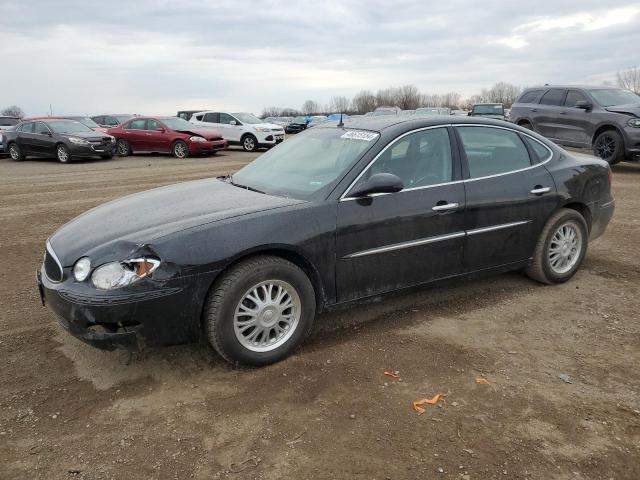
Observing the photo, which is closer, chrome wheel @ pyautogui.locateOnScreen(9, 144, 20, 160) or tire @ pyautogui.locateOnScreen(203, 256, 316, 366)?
tire @ pyautogui.locateOnScreen(203, 256, 316, 366)

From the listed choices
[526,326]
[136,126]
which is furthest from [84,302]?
[136,126]

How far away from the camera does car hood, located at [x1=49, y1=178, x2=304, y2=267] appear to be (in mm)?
3195

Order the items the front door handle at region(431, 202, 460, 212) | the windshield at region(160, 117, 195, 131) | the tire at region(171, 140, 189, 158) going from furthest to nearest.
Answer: the windshield at region(160, 117, 195, 131)
the tire at region(171, 140, 189, 158)
the front door handle at region(431, 202, 460, 212)

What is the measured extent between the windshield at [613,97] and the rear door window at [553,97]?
86cm

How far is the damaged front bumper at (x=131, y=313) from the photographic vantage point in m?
2.99

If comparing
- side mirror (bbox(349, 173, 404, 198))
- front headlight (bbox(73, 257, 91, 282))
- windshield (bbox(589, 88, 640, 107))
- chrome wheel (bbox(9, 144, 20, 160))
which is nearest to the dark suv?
windshield (bbox(589, 88, 640, 107))

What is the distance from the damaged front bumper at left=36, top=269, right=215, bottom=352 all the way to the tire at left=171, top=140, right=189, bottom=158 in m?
16.5

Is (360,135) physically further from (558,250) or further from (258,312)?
(558,250)

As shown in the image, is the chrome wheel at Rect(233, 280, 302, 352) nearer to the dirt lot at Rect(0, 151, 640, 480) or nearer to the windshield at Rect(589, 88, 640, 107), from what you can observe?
the dirt lot at Rect(0, 151, 640, 480)

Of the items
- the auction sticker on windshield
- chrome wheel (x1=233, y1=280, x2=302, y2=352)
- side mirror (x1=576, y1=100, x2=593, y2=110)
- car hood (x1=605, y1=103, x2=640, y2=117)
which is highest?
side mirror (x1=576, y1=100, x2=593, y2=110)

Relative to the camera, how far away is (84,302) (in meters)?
3.01

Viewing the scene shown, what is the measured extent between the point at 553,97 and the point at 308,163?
1191cm

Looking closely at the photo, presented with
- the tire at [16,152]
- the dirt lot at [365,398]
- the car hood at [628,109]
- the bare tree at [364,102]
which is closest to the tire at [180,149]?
the tire at [16,152]

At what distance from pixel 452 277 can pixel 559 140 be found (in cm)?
1103
